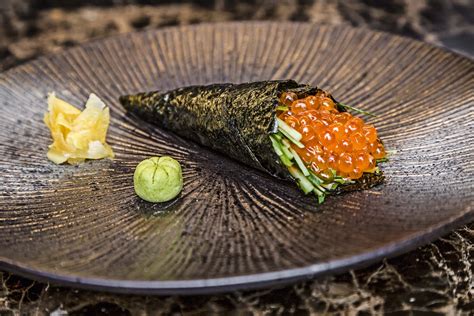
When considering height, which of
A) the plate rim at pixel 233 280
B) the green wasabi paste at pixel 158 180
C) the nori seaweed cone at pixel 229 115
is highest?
the nori seaweed cone at pixel 229 115

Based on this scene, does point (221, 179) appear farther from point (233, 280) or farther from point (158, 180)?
point (233, 280)

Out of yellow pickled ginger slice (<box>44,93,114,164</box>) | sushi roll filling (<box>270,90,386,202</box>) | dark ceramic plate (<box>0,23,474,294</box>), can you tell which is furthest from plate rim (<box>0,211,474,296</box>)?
yellow pickled ginger slice (<box>44,93,114,164</box>)

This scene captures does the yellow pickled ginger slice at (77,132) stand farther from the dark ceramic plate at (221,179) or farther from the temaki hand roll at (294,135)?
the temaki hand roll at (294,135)

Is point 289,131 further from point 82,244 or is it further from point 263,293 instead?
point 82,244

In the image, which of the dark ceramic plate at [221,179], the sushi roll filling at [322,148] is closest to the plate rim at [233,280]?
the dark ceramic plate at [221,179]

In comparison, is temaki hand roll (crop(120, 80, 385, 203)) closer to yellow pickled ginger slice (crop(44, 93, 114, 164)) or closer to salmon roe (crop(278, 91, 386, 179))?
salmon roe (crop(278, 91, 386, 179))

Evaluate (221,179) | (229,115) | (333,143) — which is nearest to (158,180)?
(221,179)

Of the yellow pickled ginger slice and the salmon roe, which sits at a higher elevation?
the yellow pickled ginger slice

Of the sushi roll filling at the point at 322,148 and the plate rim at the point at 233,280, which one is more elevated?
the sushi roll filling at the point at 322,148
